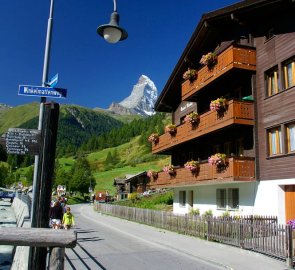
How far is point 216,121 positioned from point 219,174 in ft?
9.71

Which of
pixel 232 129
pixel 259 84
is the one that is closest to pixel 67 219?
pixel 232 129

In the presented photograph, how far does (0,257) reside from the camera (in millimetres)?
15844

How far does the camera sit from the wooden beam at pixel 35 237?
427cm

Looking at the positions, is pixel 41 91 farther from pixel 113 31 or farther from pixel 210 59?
pixel 210 59

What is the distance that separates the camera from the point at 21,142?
597 cm

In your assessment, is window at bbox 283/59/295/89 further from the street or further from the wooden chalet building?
the street

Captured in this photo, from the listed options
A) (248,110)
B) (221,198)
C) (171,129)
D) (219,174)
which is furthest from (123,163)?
(248,110)

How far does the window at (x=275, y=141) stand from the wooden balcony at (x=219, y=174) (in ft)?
4.11

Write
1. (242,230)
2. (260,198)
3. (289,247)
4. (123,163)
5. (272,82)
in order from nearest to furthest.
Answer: (289,247), (242,230), (260,198), (272,82), (123,163)

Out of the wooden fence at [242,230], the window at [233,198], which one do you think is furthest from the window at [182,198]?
the window at [233,198]

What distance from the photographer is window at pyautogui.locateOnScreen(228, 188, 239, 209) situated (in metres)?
22.8

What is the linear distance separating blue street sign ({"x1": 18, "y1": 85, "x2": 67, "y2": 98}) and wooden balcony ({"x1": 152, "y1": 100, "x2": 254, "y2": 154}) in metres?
14.2

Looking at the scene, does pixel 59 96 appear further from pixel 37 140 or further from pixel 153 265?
pixel 153 265

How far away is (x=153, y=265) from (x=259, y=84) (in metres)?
12.1
